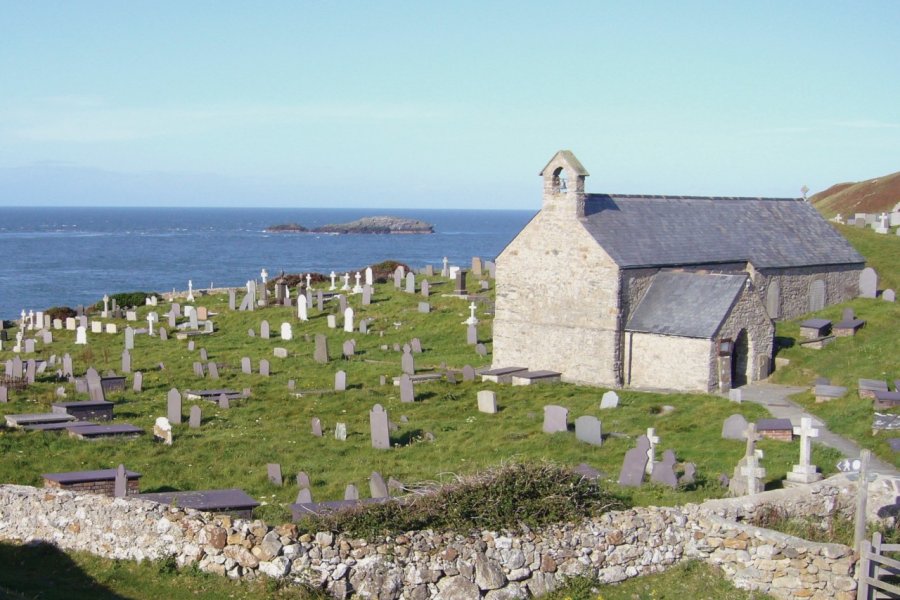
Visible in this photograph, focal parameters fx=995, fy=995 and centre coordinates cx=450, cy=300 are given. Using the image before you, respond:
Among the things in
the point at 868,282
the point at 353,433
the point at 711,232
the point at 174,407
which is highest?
the point at 711,232

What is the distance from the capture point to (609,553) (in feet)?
44.8

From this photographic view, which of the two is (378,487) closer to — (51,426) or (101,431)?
(101,431)

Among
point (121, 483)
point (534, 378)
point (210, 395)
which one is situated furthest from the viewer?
point (534, 378)

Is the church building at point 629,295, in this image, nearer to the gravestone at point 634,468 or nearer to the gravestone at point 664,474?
the gravestone at point 664,474

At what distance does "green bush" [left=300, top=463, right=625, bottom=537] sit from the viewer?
1304cm

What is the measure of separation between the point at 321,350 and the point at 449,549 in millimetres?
21658

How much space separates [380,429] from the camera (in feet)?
73.7

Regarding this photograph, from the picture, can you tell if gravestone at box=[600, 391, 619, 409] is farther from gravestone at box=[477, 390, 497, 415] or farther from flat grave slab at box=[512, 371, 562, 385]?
flat grave slab at box=[512, 371, 562, 385]

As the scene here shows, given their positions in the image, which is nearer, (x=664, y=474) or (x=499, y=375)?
(x=664, y=474)

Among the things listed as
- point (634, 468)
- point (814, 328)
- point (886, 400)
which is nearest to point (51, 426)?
point (634, 468)

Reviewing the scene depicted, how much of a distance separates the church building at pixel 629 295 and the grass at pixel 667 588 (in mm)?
14794

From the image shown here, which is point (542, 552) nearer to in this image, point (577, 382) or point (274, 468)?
point (274, 468)

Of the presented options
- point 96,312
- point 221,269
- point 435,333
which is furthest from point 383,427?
point 221,269

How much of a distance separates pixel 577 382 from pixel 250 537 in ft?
62.0
